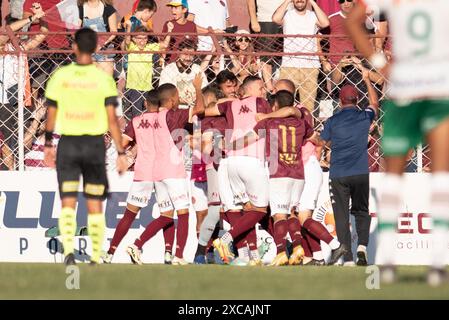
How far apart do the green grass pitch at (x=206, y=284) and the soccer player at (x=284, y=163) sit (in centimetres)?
218

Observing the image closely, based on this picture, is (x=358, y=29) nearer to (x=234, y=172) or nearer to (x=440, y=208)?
(x=440, y=208)

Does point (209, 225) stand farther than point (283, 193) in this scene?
Yes

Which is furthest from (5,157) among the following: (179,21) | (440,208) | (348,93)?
(440,208)

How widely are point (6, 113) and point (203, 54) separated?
2.79 meters

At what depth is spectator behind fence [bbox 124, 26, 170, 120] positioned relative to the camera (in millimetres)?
17594

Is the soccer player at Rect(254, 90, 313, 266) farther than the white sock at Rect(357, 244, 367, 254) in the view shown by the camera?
Yes

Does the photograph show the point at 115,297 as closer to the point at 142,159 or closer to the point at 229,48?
the point at 142,159

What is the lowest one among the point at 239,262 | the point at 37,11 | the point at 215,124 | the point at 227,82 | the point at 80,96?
the point at 239,262

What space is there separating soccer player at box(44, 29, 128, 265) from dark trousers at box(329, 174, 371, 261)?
3.77m

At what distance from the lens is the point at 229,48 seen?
17453 millimetres

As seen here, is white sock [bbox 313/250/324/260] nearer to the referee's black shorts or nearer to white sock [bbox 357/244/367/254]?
white sock [bbox 357/244/367/254]

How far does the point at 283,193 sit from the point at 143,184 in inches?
68.8

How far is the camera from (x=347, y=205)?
1574 centimetres

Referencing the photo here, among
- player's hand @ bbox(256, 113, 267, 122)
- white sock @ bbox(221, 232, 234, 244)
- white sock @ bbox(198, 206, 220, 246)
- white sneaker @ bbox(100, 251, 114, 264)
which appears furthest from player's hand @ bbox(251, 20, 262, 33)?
white sneaker @ bbox(100, 251, 114, 264)
